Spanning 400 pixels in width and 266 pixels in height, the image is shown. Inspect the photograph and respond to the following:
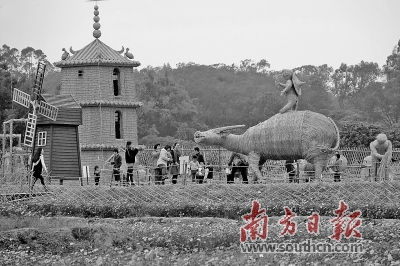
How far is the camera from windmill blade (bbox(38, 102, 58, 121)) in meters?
37.6

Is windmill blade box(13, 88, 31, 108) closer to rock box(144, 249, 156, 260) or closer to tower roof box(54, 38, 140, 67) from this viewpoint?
tower roof box(54, 38, 140, 67)

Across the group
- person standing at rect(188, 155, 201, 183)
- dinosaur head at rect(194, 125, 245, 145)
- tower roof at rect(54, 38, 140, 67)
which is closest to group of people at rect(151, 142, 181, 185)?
person standing at rect(188, 155, 201, 183)

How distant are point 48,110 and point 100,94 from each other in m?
7.15

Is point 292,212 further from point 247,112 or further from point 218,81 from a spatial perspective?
point 218,81

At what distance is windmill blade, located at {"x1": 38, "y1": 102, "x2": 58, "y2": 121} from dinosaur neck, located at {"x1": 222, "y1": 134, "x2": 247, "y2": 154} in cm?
1118

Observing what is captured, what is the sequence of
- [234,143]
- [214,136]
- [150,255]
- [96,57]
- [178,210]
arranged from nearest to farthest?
[150,255]
[178,210]
[234,143]
[214,136]
[96,57]

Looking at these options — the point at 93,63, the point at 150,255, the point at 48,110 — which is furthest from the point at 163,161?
the point at 93,63

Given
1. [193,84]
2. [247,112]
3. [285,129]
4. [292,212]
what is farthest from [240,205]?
[193,84]

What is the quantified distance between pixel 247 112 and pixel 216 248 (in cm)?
6246

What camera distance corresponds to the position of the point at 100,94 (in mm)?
44688

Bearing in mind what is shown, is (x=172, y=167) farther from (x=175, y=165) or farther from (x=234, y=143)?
(x=234, y=143)

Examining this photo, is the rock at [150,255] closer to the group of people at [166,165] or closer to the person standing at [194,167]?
the group of people at [166,165]

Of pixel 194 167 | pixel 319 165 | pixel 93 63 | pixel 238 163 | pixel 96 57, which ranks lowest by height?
pixel 319 165

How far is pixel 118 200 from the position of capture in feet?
85.5
